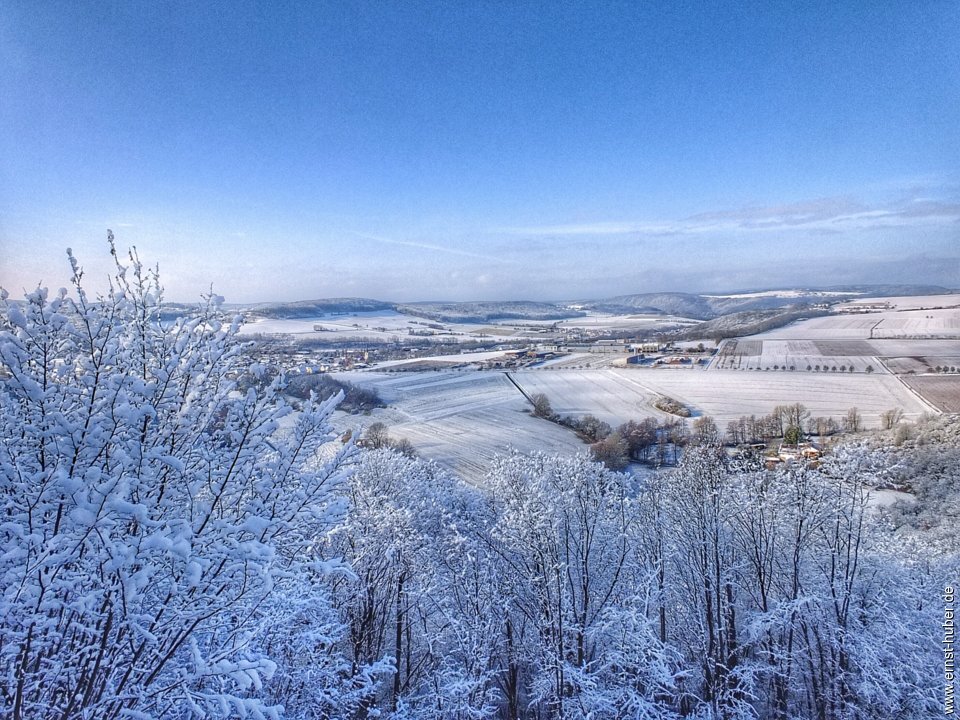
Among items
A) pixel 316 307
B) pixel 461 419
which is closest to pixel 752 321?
pixel 461 419

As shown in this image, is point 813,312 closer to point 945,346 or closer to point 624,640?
point 945,346

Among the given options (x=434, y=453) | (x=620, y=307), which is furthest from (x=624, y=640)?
(x=620, y=307)

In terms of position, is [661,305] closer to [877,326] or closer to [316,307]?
[877,326]

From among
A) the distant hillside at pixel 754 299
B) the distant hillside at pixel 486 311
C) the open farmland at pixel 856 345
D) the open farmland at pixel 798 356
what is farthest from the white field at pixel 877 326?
the distant hillside at pixel 486 311

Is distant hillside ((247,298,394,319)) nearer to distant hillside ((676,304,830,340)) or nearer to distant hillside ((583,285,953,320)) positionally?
distant hillside ((676,304,830,340))

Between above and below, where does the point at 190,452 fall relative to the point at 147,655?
above

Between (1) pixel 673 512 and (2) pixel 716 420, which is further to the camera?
(2) pixel 716 420

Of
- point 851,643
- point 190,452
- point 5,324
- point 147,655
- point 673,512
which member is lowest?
point 851,643
